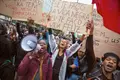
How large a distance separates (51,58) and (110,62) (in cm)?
62

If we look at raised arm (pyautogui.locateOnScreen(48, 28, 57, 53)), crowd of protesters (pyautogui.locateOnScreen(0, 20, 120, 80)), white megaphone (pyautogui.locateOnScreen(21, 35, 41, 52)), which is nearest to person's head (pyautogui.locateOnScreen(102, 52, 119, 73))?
crowd of protesters (pyautogui.locateOnScreen(0, 20, 120, 80))

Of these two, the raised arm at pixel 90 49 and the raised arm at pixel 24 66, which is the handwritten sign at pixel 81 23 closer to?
the raised arm at pixel 90 49

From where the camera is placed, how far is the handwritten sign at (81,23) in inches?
97.3

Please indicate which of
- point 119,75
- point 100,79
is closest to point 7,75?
point 100,79

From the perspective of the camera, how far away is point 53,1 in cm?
270

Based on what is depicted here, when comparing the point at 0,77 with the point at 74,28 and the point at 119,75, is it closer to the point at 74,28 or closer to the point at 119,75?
the point at 74,28

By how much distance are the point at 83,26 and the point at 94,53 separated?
286 mm

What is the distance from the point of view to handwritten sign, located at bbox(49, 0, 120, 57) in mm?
2471

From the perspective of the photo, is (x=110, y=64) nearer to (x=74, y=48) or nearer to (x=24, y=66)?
(x=74, y=48)

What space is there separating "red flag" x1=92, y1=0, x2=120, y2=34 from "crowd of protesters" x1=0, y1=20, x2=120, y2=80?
916 mm

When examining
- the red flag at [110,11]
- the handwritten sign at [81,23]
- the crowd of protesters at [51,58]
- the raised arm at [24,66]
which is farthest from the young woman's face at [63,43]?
the red flag at [110,11]

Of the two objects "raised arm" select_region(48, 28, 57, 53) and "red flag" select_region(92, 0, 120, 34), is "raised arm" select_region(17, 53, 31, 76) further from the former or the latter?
"red flag" select_region(92, 0, 120, 34)

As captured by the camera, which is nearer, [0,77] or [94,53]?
[94,53]

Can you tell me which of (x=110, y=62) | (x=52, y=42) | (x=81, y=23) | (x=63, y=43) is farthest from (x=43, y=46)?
(x=110, y=62)
